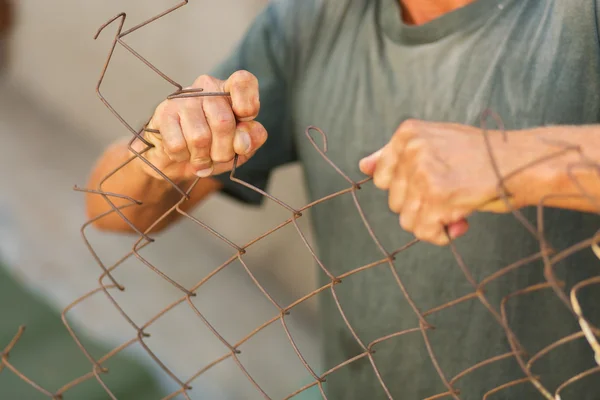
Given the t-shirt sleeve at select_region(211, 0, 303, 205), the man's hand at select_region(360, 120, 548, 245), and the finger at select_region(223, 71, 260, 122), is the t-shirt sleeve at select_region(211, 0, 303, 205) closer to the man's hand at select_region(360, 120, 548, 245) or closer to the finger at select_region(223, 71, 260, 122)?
the finger at select_region(223, 71, 260, 122)

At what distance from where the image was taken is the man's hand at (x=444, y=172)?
48 cm

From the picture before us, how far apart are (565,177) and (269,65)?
596 millimetres

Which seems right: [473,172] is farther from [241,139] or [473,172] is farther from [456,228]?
[241,139]

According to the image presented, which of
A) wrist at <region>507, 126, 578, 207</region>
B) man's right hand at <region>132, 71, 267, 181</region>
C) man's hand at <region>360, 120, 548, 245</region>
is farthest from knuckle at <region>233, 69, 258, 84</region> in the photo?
wrist at <region>507, 126, 578, 207</region>

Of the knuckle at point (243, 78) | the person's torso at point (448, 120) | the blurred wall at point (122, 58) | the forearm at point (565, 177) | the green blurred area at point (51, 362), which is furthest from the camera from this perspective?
the blurred wall at point (122, 58)

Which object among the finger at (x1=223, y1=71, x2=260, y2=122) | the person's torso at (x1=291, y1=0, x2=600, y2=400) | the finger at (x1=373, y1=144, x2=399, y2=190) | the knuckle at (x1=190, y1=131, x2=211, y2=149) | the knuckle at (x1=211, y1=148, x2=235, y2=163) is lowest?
the person's torso at (x1=291, y1=0, x2=600, y2=400)

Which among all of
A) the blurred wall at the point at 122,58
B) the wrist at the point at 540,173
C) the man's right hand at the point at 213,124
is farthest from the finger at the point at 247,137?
the blurred wall at the point at 122,58

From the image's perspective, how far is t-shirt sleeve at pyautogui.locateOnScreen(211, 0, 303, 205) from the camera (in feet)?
Result: 3.14

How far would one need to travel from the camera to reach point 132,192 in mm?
860

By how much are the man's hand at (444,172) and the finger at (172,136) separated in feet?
0.75

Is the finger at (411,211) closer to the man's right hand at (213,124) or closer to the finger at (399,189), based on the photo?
the finger at (399,189)

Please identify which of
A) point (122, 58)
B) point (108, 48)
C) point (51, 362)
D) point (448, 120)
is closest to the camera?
point (448, 120)

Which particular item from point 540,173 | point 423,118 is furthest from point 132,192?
point 540,173

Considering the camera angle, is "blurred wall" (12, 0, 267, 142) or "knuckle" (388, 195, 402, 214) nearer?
"knuckle" (388, 195, 402, 214)
